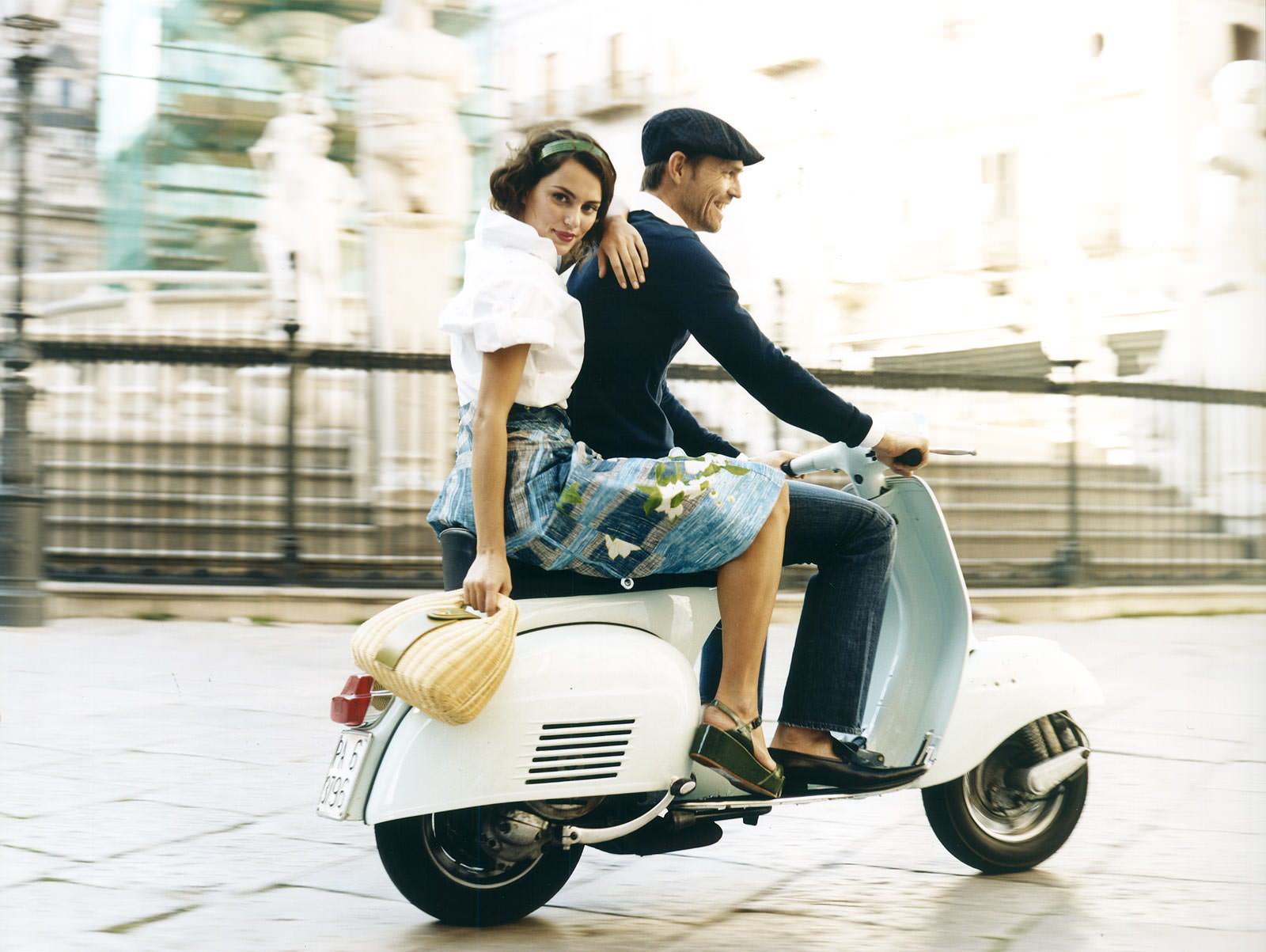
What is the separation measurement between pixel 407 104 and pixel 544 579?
8.35 meters

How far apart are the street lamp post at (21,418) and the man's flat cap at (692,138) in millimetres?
6706

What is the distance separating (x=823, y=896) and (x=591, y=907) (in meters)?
0.55

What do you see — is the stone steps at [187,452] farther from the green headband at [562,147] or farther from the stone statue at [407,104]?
the green headband at [562,147]

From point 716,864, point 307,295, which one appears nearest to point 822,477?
point 307,295

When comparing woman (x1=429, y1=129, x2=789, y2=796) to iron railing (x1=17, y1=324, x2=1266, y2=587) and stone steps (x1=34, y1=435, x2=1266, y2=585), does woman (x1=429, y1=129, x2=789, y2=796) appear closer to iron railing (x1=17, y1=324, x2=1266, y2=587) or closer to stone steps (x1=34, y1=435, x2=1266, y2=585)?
iron railing (x1=17, y1=324, x2=1266, y2=587)

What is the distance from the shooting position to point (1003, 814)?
398 cm

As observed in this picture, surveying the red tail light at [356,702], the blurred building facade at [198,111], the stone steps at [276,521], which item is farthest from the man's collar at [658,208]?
the blurred building facade at [198,111]

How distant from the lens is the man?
340 centimetres

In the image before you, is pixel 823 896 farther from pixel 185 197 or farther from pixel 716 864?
pixel 185 197

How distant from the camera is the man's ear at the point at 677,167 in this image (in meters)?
3.51

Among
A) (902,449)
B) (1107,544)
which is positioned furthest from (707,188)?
(1107,544)

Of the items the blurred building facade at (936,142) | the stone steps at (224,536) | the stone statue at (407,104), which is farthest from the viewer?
the blurred building facade at (936,142)

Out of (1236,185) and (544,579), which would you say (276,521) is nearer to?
(544,579)

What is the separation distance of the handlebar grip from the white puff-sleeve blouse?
2.50 feet
